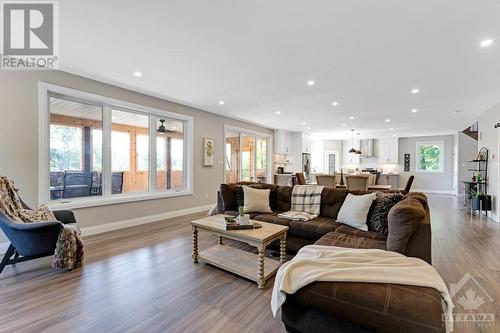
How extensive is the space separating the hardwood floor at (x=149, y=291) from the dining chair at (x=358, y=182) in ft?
5.53

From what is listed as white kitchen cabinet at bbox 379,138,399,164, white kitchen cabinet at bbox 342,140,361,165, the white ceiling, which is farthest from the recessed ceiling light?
A: white kitchen cabinet at bbox 342,140,361,165

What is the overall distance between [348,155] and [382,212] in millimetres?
10251

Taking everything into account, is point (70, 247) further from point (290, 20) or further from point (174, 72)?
point (290, 20)

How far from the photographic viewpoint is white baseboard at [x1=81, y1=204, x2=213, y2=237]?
13.6 feet

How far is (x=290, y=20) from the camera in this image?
2.39 meters

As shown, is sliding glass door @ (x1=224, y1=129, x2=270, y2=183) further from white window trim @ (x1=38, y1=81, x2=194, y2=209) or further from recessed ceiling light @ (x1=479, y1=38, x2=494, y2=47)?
recessed ceiling light @ (x1=479, y1=38, x2=494, y2=47)

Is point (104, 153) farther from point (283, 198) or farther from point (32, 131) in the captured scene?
point (283, 198)

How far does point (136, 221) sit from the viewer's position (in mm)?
4809

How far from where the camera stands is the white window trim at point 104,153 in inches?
140

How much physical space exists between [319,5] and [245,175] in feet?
20.7

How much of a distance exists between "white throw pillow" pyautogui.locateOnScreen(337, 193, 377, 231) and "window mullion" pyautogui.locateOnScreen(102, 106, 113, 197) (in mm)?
4122

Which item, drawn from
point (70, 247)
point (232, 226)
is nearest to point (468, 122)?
point (232, 226)

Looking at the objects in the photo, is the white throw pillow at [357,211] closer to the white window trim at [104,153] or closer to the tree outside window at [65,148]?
the white window trim at [104,153]
